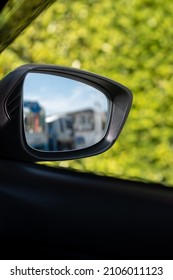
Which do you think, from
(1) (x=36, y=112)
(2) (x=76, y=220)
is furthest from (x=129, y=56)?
(2) (x=76, y=220)

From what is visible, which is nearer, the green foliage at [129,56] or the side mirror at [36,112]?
the side mirror at [36,112]

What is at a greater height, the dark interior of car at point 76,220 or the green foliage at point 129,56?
the green foliage at point 129,56

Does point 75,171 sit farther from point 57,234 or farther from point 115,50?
point 115,50

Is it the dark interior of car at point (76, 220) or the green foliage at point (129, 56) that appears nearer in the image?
the dark interior of car at point (76, 220)

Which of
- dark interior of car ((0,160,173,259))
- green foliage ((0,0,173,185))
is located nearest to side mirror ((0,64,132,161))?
dark interior of car ((0,160,173,259))

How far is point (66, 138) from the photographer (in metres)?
3.86

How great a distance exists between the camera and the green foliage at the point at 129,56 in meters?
4.46

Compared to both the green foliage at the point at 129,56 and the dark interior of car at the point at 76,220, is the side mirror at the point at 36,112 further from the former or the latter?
the green foliage at the point at 129,56

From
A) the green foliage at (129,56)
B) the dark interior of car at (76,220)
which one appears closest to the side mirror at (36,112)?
the dark interior of car at (76,220)

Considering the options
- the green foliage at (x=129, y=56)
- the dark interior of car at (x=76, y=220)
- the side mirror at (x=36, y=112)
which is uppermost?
the green foliage at (x=129, y=56)

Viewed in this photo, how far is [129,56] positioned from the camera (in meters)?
4.52
